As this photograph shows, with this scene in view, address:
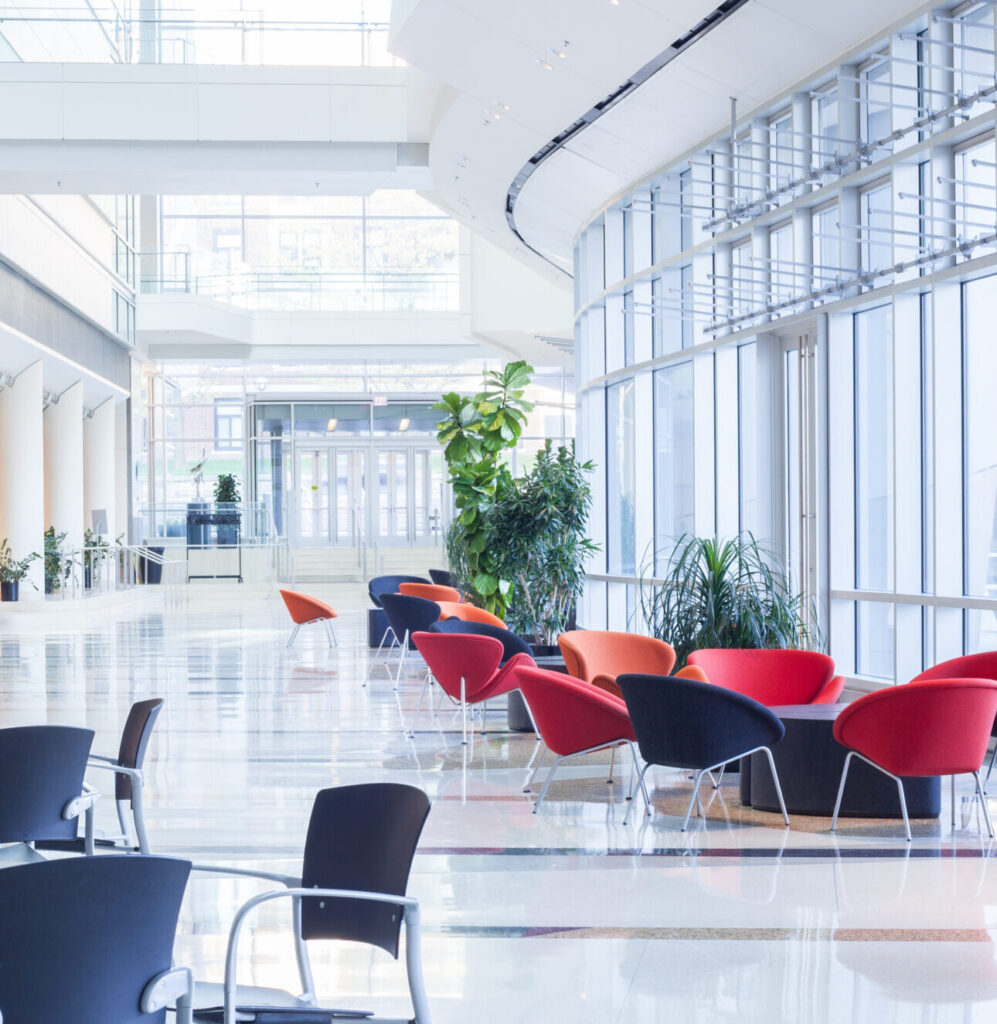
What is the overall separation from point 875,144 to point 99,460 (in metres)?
23.6

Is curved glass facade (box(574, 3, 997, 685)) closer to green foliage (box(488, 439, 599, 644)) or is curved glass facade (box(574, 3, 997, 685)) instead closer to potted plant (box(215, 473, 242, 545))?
green foliage (box(488, 439, 599, 644))

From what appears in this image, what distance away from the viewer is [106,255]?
26.3 meters

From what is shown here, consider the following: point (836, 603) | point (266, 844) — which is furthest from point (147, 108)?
point (266, 844)

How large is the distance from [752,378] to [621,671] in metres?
3.62

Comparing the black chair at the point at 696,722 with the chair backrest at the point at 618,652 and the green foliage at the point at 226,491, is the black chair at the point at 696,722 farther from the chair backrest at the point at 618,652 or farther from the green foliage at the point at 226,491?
the green foliage at the point at 226,491

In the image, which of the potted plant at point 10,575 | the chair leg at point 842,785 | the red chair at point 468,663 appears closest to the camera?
the chair leg at point 842,785

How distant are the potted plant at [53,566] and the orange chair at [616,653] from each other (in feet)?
53.7

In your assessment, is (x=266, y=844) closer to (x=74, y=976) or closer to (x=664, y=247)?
(x=74, y=976)

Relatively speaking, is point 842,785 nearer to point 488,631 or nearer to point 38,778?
point 38,778

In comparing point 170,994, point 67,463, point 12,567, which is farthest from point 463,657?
point 67,463

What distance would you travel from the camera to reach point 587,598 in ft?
44.9

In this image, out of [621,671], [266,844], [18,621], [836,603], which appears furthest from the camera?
[18,621]

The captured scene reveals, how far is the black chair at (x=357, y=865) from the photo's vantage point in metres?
3.01

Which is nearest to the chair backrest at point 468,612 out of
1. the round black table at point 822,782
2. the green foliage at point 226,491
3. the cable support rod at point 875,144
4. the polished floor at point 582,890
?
the polished floor at point 582,890
